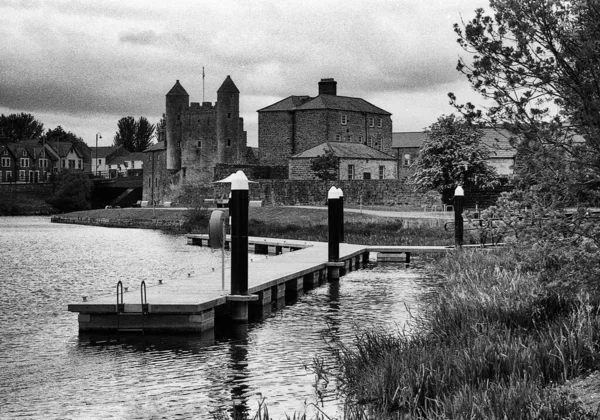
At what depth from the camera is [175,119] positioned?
8662 centimetres

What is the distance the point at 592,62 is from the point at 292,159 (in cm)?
6376

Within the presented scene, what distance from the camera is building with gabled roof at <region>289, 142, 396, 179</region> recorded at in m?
70.5

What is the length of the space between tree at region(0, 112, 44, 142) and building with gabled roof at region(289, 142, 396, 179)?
84.8 metres

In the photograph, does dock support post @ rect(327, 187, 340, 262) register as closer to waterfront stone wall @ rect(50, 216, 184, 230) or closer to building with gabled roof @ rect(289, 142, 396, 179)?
waterfront stone wall @ rect(50, 216, 184, 230)

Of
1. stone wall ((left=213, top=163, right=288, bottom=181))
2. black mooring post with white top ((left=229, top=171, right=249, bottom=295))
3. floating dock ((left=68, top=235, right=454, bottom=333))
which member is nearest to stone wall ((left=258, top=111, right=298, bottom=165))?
stone wall ((left=213, top=163, right=288, bottom=181))

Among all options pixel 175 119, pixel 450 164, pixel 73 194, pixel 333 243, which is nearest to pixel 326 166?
pixel 450 164

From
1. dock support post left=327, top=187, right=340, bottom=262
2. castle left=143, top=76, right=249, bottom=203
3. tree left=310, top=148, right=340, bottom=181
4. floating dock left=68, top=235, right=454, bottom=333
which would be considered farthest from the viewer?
castle left=143, top=76, right=249, bottom=203

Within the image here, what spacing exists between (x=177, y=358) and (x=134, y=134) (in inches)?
6012

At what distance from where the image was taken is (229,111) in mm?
82188

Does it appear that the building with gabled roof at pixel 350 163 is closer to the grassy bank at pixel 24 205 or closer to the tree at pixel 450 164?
the tree at pixel 450 164

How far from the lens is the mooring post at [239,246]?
15.2m

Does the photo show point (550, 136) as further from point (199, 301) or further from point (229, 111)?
point (229, 111)

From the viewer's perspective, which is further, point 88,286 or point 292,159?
point 292,159

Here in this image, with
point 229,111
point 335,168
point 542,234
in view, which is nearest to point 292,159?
point 335,168
